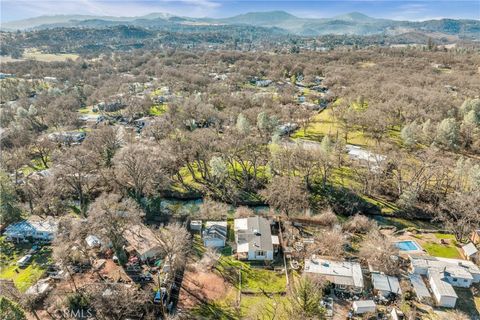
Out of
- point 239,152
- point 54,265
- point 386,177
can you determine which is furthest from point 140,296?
point 386,177

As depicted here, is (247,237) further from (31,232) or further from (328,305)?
(31,232)

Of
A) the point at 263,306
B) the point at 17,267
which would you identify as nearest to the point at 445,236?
the point at 263,306

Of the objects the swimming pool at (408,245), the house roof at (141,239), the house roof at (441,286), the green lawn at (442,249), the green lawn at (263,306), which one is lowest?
the green lawn at (263,306)

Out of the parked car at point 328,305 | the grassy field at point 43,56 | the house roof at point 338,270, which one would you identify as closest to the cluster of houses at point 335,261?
the house roof at point 338,270

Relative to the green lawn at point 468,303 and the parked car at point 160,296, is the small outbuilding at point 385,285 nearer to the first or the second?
the green lawn at point 468,303

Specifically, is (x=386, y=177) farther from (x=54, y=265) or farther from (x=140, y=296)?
(x=54, y=265)

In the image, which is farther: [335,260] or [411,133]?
[411,133]
